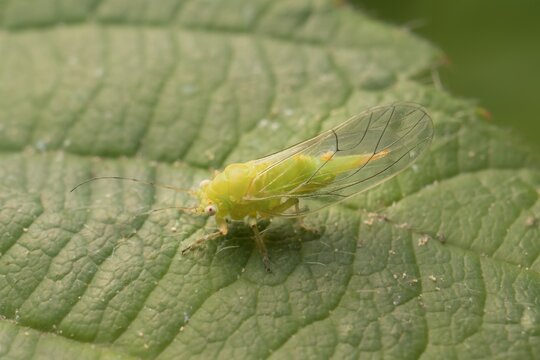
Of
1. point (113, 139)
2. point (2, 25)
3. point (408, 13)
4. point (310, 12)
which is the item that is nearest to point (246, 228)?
point (113, 139)

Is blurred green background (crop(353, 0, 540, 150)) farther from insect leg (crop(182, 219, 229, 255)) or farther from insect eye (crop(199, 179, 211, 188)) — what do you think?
insect leg (crop(182, 219, 229, 255))

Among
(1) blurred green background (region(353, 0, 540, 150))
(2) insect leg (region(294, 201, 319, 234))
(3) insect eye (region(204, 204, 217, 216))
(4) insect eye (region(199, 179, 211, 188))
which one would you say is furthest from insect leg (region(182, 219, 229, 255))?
(1) blurred green background (region(353, 0, 540, 150))

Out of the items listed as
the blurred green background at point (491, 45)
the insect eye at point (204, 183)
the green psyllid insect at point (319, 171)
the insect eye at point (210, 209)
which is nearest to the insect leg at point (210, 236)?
the green psyllid insect at point (319, 171)

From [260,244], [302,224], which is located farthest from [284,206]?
[260,244]

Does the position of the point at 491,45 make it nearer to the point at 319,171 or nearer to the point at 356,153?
the point at 356,153

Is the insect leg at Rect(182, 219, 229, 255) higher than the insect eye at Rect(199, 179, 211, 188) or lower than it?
lower

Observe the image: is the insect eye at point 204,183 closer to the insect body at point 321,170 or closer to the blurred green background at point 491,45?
the insect body at point 321,170
